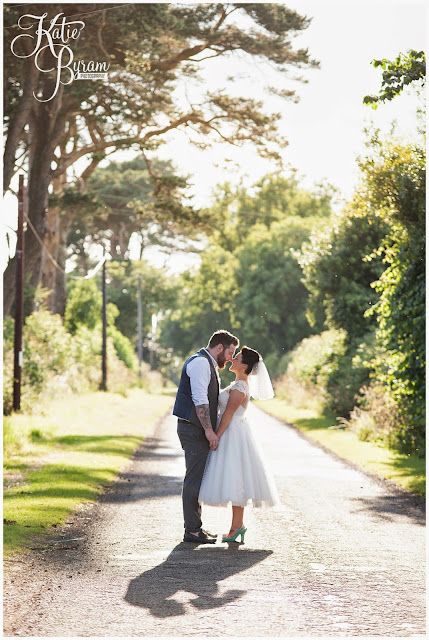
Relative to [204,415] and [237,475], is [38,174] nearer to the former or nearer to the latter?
[204,415]

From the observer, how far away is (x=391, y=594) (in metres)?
8.39

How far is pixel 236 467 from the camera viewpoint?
11023mm

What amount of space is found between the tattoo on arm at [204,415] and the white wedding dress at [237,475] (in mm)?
282

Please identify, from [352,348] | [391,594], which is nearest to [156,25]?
[352,348]

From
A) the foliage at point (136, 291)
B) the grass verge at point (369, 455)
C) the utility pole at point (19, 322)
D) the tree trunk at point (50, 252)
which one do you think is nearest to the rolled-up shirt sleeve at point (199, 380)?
the grass verge at point (369, 455)

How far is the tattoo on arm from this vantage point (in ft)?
36.2

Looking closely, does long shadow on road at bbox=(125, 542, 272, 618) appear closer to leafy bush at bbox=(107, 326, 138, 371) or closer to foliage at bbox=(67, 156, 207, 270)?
foliage at bbox=(67, 156, 207, 270)

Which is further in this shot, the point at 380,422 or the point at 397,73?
the point at 380,422

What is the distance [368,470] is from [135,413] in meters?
21.3

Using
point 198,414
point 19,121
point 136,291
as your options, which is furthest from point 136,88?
point 136,291

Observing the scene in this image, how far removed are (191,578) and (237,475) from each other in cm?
215

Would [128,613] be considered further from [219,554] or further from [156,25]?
[156,25]

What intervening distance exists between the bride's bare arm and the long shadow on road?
133 cm

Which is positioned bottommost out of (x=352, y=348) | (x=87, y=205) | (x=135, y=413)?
(x=135, y=413)
